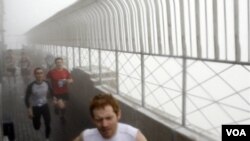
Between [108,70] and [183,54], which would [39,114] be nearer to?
[108,70]

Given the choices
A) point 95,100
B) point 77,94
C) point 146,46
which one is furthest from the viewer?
point 77,94

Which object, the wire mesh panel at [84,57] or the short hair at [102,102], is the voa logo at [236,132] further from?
the wire mesh panel at [84,57]

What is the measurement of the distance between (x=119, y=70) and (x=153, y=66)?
240cm

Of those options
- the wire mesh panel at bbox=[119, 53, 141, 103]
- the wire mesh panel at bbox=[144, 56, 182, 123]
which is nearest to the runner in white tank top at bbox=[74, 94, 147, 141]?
the wire mesh panel at bbox=[144, 56, 182, 123]

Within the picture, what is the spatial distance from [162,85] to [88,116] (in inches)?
150

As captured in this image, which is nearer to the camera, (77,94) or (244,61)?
(244,61)

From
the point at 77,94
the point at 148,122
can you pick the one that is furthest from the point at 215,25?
the point at 77,94

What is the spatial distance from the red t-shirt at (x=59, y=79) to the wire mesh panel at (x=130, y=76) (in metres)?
1.30

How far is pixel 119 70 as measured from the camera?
35.3 feet

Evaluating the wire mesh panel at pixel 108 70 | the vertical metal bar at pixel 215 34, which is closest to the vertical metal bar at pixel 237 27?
the vertical metal bar at pixel 215 34

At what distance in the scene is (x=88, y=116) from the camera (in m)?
10.9

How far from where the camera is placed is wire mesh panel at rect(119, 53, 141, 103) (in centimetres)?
924

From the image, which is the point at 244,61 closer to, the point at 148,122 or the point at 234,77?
the point at 234,77

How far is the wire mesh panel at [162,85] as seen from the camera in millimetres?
7207
